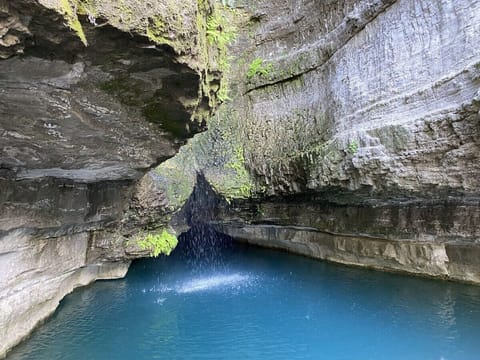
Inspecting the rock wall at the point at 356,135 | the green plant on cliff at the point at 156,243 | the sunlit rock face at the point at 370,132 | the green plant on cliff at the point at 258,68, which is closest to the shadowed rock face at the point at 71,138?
the green plant on cliff at the point at 156,243

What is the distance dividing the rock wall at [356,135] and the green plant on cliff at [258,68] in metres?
0.04

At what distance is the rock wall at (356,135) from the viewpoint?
4.52m

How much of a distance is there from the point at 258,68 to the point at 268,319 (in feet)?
21.6

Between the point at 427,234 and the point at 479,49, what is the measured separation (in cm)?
404

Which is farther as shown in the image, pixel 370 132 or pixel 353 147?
pixel 353 147

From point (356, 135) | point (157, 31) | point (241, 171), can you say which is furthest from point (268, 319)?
point (157, 31)

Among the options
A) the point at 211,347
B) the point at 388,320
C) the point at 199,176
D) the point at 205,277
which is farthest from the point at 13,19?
the point at 205,277

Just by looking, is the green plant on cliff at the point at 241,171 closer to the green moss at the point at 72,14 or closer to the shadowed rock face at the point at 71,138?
the shadowed rock face at the point at 71,138

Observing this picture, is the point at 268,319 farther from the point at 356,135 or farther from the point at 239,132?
the point at 239,132

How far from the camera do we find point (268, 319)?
17.7 feet

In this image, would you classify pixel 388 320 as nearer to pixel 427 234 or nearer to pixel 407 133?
pixel 427 234

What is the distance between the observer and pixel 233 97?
30.6ft

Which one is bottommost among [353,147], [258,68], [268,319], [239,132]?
[268,319]

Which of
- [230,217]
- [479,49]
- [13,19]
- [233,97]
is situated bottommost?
[230,217]
